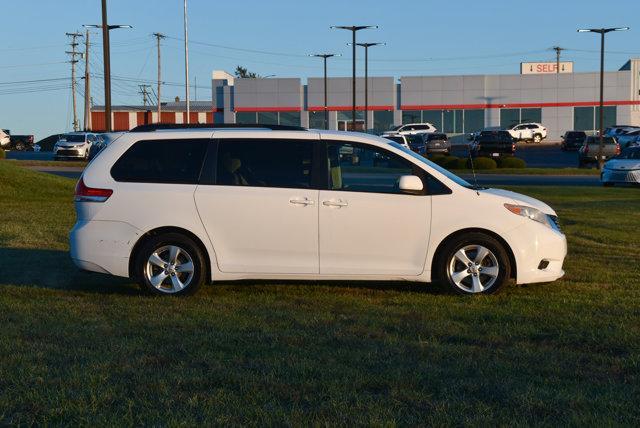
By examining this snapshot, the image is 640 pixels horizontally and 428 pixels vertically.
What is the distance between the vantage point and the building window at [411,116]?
3174 inches

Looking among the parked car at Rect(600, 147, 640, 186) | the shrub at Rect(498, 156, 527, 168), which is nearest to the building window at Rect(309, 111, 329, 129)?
the shrub at Rect(498, 156, 527, 168)

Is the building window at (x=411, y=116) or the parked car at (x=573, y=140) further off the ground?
the building window at (x=411, y=116)

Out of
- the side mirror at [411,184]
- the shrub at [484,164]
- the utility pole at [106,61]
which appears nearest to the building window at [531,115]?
the shrub at [484,164]

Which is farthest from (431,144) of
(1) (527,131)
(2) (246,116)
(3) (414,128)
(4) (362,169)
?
(4) (362,169)

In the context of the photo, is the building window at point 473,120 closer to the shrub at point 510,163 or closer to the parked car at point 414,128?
the parked car at point 414,128

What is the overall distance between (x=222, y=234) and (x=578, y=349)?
3.88m

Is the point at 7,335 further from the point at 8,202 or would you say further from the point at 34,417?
the point at 8,202

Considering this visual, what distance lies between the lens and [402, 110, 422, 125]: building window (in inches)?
3174


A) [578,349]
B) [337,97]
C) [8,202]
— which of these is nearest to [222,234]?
[578,349]

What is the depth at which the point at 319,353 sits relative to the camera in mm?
6656

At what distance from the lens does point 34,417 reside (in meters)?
5.16

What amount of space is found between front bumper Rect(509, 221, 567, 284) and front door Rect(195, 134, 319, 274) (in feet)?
6.49

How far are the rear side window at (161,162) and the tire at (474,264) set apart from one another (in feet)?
8.61

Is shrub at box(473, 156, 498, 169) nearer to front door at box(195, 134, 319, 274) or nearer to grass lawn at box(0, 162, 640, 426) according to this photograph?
grass lawn at box(0, 162, 640, 426)
